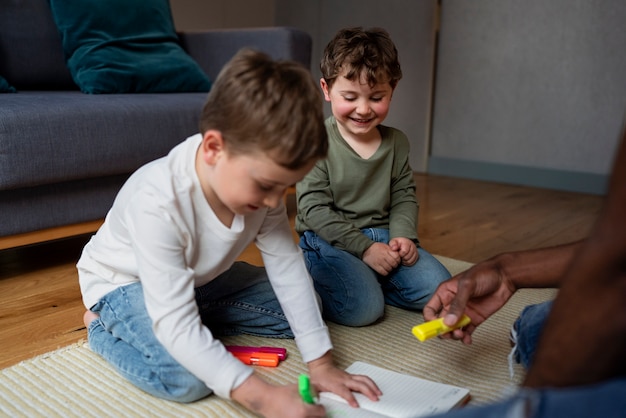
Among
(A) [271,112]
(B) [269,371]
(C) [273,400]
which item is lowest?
(B) [269,371]

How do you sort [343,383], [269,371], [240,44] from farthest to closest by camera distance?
[240,44] → [269,371] → [343,383]

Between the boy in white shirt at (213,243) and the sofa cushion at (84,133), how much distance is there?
0.43 m

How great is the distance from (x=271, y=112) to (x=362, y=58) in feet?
1.60

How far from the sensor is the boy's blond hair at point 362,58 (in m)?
1.22

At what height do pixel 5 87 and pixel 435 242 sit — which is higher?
pixel 5 87

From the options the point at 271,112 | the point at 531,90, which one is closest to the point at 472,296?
the point at 271,112

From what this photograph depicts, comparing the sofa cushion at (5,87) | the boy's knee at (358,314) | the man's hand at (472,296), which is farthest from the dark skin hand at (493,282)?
the sofa cushion at (5,87)

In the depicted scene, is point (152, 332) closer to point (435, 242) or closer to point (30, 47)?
point (435, 242)

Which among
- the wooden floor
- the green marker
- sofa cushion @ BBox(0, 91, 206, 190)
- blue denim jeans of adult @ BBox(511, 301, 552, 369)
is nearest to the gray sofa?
sofa cushion @ BBox(0, 91, 206, 190)

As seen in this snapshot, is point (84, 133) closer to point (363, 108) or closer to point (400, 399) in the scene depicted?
point (363, 108)

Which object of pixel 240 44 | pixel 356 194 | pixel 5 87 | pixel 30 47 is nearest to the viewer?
pixel 356 194

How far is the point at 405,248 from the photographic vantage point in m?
1.28

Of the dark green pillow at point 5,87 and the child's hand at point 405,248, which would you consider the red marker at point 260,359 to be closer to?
the child's hand at point 405,248

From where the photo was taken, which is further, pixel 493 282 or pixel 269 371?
pixel 269 371
